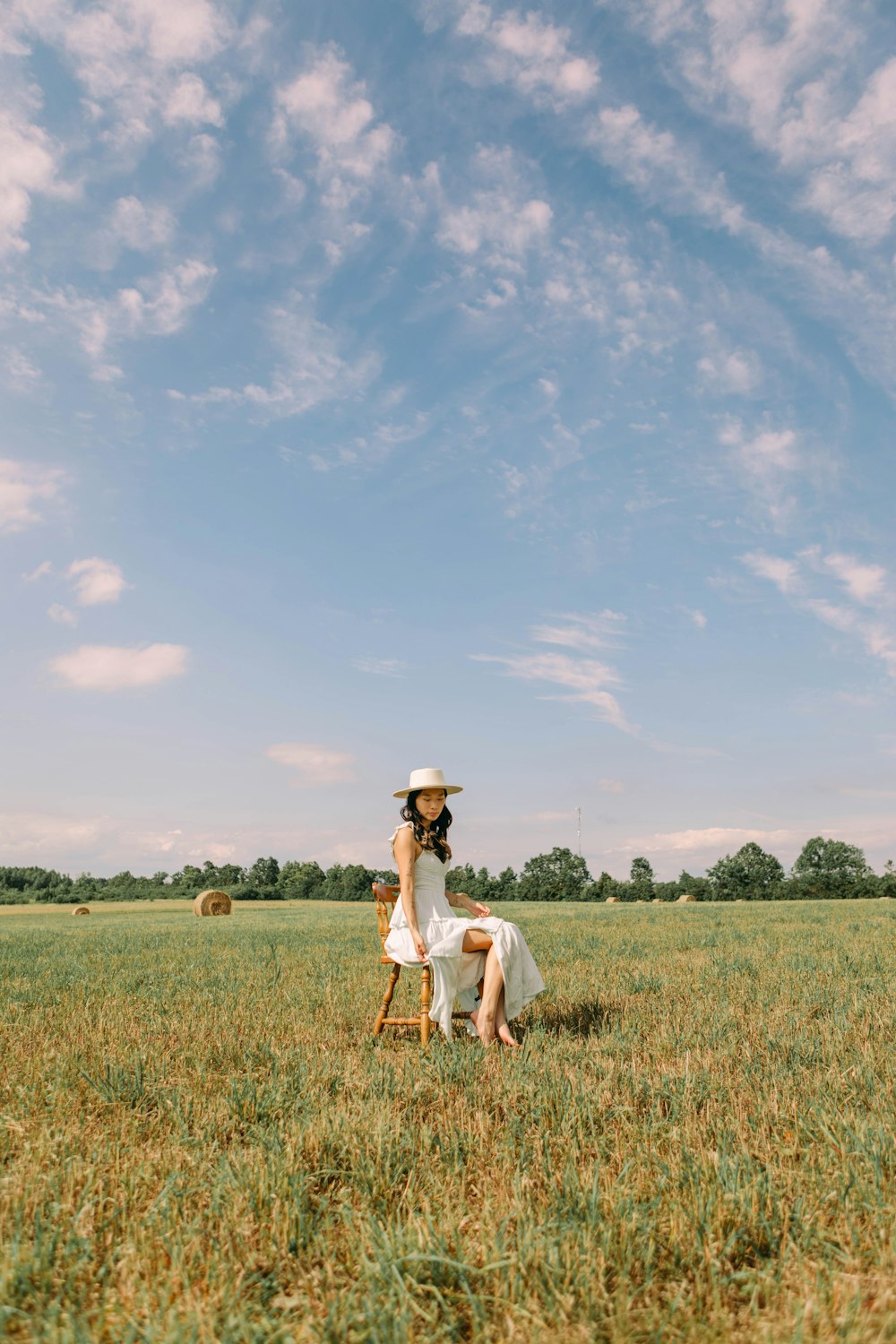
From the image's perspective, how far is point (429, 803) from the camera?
694 cm

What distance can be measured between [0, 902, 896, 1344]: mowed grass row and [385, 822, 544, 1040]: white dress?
35 cm

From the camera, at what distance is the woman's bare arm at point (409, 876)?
6.50 m

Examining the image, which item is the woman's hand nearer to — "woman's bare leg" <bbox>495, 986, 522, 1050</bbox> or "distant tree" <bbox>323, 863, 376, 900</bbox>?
"woman's bare leg" <bbox>495, 986, 522, 1050</bbox>

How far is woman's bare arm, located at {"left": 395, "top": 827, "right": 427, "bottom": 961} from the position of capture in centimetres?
650

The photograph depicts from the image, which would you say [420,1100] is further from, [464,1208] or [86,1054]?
[86,1054]

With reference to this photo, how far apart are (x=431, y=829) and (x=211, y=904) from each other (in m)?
45.6

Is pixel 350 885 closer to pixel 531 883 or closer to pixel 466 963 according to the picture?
pixel 531 883

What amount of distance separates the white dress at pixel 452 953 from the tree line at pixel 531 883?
38.4 meters

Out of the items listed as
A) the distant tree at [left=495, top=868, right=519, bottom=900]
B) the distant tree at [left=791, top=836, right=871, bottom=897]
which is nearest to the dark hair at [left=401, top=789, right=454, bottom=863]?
the distant tree at [left=495, top=868, right=519, bottom=900]

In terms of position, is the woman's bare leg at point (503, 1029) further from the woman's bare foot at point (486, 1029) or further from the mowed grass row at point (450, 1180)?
the mowed grass row at point (450, 1180)

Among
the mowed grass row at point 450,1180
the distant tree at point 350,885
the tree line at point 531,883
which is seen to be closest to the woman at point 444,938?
the mowed grass row at point 450,1180

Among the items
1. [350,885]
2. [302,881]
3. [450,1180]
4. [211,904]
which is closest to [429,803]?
[450,1180]

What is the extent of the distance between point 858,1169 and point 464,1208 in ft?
6.01

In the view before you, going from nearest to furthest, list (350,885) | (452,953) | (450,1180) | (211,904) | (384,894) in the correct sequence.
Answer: (450,1180), (452,953), (384,894), (211,904), (350,885)
